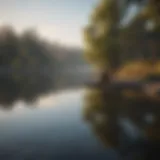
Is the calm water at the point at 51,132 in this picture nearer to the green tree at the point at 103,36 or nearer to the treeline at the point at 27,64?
the treeline at the point at 27,64

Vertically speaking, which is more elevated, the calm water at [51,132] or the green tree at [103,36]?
the green tree at [103,36]

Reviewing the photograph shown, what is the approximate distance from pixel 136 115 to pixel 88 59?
65 cm

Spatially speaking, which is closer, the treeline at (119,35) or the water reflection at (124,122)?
the water reflection at (124,122)

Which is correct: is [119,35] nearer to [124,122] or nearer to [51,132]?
[124,122]

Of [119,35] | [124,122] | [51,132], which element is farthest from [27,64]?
[124,122]

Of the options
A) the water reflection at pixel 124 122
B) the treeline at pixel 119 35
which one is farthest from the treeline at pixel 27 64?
the water reflection at pixel 124 122

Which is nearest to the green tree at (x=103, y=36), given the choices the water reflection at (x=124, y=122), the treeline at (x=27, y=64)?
the treeline at (x=27, y=64)

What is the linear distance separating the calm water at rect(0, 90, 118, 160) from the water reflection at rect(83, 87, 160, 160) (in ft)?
0.25

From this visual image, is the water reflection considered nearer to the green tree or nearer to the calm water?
the calm water

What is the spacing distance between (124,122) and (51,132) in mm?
622

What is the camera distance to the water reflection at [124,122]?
1.97 meters

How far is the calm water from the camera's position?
6.26 ft

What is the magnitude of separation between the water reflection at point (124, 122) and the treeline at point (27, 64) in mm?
399

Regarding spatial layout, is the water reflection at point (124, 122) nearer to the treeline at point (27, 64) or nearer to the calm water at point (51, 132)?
the calm water at point (51, 132)
